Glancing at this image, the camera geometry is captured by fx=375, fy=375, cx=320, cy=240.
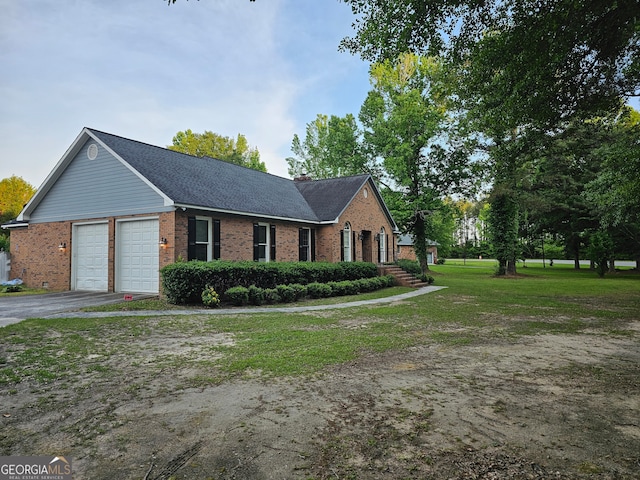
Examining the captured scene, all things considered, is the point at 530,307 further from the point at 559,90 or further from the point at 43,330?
the point at 43,330

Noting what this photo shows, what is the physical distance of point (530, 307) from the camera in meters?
11.8

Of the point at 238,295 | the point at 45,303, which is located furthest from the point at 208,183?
the point at 45,303

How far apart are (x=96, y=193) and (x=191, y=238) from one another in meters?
4.55

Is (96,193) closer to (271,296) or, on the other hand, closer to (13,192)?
(271,296)

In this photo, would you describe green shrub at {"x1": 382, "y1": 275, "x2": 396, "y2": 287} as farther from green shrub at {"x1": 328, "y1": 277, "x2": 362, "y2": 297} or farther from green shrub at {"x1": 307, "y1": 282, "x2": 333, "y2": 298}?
green shrub at {"x1": 307, "y1": 282, "x2": 333, "y2": 298}

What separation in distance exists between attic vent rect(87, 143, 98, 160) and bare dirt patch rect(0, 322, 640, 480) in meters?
11.4

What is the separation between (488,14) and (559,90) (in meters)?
2.23

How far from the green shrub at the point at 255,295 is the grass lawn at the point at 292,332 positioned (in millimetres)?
2077

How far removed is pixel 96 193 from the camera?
47.0 ft

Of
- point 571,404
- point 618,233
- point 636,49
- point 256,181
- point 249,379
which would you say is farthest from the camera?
point 618,233

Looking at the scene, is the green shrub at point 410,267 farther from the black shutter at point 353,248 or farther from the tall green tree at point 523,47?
the tall green tree at point 523,47

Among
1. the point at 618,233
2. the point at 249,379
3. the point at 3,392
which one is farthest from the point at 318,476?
the point at 618,233

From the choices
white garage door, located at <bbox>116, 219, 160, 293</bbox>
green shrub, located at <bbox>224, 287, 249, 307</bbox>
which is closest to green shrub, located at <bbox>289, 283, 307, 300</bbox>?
green shrub, located at <bbox>224, 287, 249, 307</bbox>

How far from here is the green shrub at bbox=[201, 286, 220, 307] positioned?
11.2 meters
